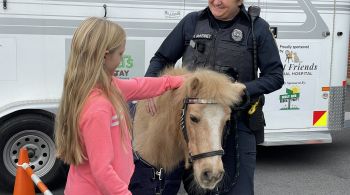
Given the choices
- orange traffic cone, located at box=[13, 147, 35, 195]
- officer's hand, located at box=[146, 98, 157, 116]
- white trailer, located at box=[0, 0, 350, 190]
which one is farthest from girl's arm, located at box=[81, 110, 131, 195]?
white trailer, located at box=[0, 0, 350, 190]

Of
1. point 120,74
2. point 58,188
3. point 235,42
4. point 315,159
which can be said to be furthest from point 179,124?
point 315,159

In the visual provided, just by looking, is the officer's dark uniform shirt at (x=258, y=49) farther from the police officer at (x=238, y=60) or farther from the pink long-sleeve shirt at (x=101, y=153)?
the pink long-sleeve shirt at (x=101, y=153)

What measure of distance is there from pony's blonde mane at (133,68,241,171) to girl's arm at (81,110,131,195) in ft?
2.09

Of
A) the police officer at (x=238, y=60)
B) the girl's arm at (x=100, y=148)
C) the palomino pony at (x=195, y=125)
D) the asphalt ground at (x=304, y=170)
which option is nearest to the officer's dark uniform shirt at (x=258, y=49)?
the police officer at (x=238, y=60)

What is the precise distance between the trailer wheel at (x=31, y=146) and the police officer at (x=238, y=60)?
263cm

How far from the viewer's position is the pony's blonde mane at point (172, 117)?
245cm

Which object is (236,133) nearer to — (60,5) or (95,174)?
(95,174)

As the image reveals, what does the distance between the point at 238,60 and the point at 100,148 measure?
1068 mm

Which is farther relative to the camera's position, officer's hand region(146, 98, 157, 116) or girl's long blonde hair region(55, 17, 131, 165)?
officer's hand region(146, 98, 157, 116)

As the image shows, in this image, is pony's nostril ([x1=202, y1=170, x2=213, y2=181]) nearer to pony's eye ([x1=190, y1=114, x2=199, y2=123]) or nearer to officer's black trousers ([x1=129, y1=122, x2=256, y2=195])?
pony's eye ([x1=190, y1=114, x2=199, y2=123])

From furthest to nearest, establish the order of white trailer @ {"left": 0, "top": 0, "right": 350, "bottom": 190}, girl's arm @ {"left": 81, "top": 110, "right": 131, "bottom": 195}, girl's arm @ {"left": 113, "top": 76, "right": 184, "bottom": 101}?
1. white trailer @ {"left": 0, "top": 0, "right": 350, "bottom": 190}
2. girl's arm @ {"left": 113, "top": 76, "right": 184, "bottom": 101}
3. girl's arm @ {"left": 81, "top": 110, "right": 131, "bottom": 195}

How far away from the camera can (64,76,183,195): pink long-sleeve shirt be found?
197 cm

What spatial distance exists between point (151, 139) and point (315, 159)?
448 cm

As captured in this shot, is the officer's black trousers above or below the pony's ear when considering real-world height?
below
